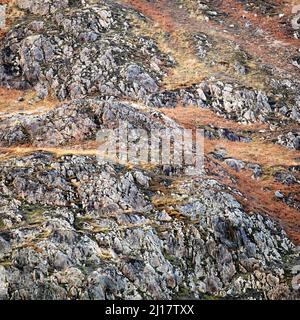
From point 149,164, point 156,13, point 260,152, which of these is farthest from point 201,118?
point 156,13

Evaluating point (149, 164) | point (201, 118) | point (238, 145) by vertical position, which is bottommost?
point (238, 145)

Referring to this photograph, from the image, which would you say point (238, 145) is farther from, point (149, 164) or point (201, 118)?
point (149, 164)

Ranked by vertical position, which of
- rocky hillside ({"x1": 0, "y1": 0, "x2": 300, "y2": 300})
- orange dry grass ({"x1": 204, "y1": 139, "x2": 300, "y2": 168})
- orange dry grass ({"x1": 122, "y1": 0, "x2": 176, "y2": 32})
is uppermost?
orange dry grass ({"x1": 122, "y1": 0, "x2": 176, "y2": 32})

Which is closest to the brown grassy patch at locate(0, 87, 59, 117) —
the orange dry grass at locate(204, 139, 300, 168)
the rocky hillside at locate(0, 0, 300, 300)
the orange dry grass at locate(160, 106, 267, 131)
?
the rocky hillside at locate(0, 0, 300, 300)

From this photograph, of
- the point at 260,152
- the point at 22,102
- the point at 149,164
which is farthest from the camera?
the point at 22,102

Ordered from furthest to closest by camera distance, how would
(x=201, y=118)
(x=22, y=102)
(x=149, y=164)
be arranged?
→ (x=22, y=102)
(x=201, y=118)
(x=149, y=164)

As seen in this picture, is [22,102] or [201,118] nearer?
[201,118]

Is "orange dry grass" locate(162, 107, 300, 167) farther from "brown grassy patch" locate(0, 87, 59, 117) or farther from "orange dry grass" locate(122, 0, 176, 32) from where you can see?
"orange dry grass" locate(122, 0, 176, 32)

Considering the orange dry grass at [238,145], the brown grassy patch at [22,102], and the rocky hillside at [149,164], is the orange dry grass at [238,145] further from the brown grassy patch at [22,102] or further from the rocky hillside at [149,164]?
the brown grassy patch at [22,102]

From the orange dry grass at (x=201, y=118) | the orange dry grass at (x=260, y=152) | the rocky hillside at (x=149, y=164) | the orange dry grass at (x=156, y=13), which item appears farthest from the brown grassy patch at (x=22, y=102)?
the orange dry grass at (x=156, y=13)
